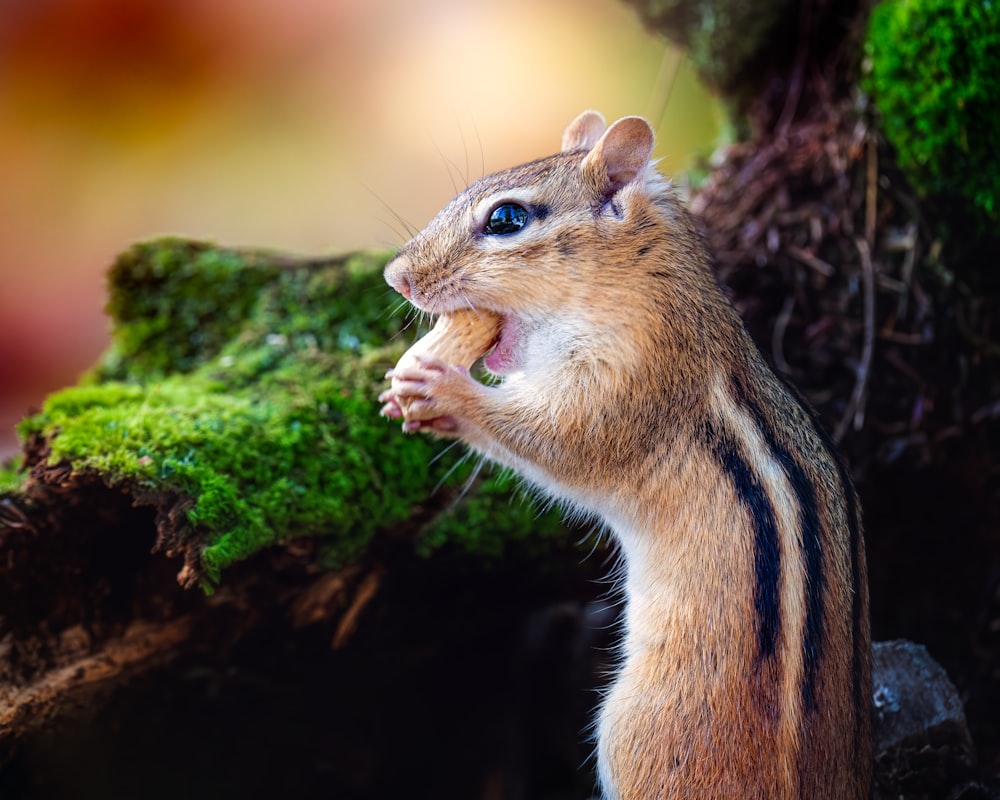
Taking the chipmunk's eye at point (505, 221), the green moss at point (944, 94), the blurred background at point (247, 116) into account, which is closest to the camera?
the chipmunk's eye at point (505, 221)

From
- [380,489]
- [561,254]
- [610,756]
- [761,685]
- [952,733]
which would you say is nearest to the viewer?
[761,685]

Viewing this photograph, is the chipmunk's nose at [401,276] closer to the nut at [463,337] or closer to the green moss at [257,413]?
the nut at [463,337]

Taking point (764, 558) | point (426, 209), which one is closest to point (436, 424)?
point (764, 558)

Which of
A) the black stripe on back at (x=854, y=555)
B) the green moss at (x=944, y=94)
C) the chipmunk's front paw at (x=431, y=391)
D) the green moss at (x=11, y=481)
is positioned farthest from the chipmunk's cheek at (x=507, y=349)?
the green moss at (x=944, y=94)

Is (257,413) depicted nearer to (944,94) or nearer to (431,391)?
(431,391)

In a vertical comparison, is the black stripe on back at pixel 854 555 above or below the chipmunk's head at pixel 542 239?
below

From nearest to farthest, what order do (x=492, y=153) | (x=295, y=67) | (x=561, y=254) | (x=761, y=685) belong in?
(x=761, y=685) → (x=561, y=254) → (x=492, y=153) → (x=295, y=67)

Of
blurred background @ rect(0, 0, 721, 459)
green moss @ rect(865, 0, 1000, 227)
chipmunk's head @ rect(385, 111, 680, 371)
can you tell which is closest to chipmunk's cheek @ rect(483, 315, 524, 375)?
chipmunk's head @ rect(385, 111, 680, 371)

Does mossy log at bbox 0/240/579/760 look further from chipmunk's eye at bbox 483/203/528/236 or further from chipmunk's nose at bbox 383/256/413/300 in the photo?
chipmunk's eye at bbox 483/203/528/236

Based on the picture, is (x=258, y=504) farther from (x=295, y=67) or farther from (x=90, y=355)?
(x=295, y=67)
